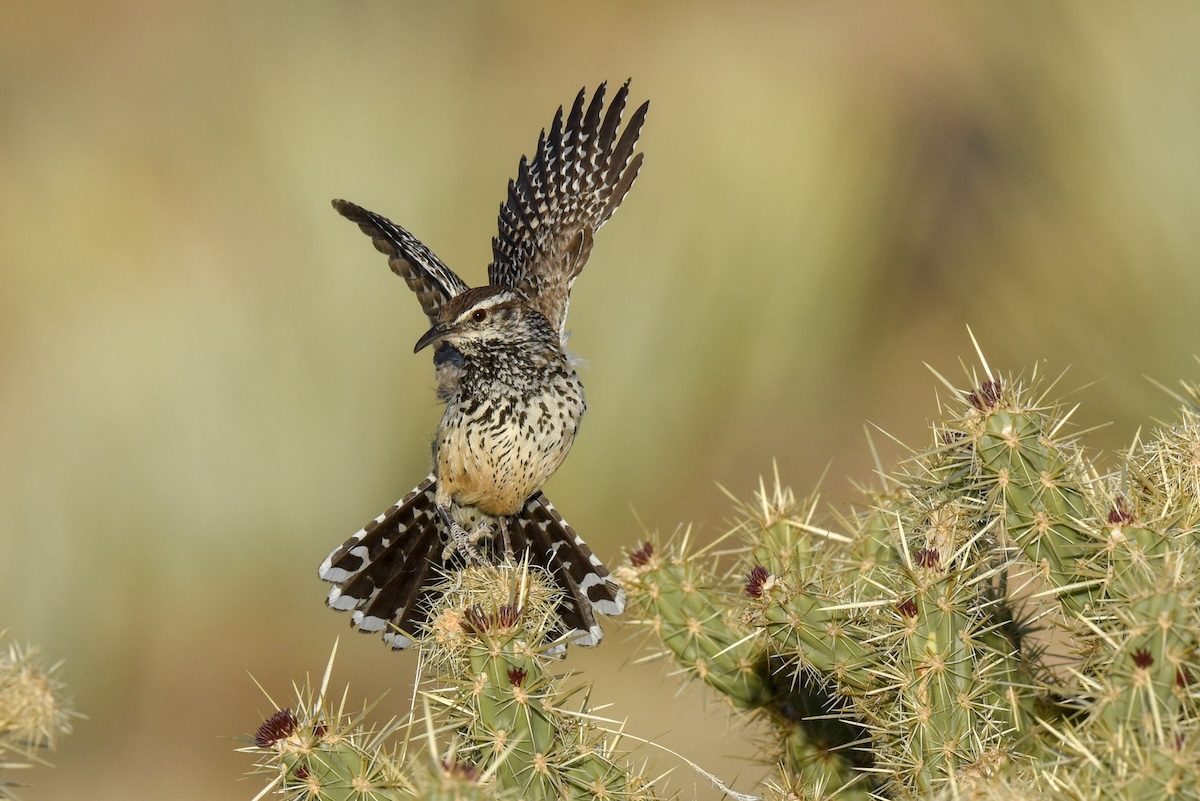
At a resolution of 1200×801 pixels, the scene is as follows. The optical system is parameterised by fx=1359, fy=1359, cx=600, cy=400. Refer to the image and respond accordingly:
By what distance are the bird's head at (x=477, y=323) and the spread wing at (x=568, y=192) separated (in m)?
0.82

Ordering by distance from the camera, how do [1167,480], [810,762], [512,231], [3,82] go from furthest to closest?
[3,82] < [512,231] < [810,762] < [1167,480]

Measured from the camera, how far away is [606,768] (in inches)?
92.7

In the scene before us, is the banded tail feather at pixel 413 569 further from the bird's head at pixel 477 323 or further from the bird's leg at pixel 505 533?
the bird's head at pixel 477 323

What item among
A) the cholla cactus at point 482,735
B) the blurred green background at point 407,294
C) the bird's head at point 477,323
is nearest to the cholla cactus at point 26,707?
the cholla cactus at point 482,735

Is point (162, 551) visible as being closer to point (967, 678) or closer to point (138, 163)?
point (138, 163)

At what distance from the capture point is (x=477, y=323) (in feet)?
12.4

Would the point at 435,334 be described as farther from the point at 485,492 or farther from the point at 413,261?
the point at 413,261

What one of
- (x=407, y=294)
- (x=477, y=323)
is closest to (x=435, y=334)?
(x=477, y=323)

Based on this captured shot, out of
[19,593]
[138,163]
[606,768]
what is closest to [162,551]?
[19,593]

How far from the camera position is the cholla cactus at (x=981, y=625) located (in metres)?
1.87

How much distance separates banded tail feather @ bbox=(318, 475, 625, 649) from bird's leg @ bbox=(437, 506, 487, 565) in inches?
1.7

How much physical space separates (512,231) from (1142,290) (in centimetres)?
315

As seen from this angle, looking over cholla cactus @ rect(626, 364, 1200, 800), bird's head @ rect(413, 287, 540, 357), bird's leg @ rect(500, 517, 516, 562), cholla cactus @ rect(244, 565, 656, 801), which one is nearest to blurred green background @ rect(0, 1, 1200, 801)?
bird's leg @ rect(500, 517, 516, 562)

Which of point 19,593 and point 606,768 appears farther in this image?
point 19,593
